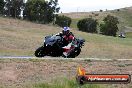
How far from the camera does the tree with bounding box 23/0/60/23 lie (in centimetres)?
8754

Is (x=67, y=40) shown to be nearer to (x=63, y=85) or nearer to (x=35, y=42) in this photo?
(x=63, y=85)

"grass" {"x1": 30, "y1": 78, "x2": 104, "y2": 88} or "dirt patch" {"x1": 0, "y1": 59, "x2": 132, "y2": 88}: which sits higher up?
"grass" {"x1": 30, "y1": 78, "x2": 104, "y2": 88}

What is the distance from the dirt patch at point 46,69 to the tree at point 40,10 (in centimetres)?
6583

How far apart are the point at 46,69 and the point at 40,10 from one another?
232 ft

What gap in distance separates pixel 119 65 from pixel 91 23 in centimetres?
8295

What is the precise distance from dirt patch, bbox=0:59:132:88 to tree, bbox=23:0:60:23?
65.8 metres

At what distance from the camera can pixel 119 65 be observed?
21375mm

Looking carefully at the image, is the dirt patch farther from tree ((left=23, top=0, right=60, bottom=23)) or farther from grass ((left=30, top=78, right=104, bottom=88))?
tree ((left=23, top=0, right=60, bottom=23))

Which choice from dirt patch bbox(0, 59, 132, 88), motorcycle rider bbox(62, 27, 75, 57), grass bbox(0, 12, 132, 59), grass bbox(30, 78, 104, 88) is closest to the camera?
grass bbox(30, 78, 104, 88)

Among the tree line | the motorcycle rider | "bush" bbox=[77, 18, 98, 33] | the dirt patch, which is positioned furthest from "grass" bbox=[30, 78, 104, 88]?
"bush" bbox=[77, 18, 98, 33]

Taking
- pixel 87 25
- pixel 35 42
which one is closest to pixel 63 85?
pixel 35 42

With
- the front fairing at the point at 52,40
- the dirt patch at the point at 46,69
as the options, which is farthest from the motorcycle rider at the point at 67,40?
the dirt patch at the point at 46,69

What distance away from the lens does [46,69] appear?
60.7ft

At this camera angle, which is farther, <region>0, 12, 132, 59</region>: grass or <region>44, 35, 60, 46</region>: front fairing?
<region>0, 12, 132, 59</region>: grass
